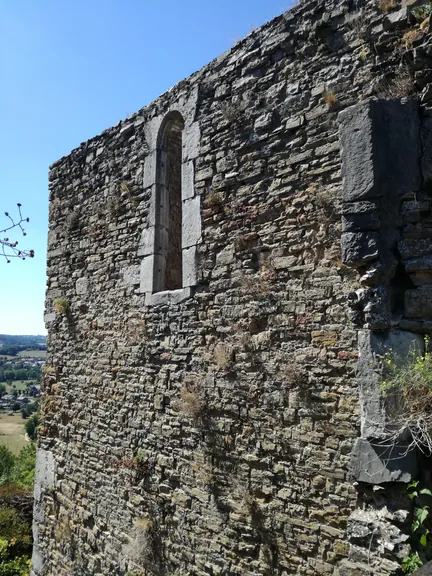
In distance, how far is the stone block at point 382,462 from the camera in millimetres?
2848

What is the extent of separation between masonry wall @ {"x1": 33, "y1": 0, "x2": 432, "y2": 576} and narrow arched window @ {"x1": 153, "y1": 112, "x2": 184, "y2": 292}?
0.15 m

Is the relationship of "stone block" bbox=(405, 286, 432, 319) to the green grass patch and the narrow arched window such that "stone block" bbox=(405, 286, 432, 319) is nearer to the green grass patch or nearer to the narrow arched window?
the narrow arched window

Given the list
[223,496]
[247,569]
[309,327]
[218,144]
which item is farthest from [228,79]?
[247,569]

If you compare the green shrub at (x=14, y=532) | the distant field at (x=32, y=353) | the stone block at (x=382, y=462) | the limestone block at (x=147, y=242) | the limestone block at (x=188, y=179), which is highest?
the limestone block at (x=188, y=179)

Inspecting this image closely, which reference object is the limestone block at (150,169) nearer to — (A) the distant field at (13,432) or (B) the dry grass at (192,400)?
(B) the dry grass at (192,400)

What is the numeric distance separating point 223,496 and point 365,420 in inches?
73.9

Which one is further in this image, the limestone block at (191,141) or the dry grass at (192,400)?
→ the limestone block at (191,141)

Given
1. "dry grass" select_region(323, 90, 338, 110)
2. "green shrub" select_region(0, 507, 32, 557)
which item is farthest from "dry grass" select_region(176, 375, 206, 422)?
"green shrub" select_region(0, 507, 32, 557)

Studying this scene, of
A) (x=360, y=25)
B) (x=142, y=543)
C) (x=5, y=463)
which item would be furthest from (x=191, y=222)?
(x=5, y=463)

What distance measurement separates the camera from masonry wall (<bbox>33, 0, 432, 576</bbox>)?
3.60 m

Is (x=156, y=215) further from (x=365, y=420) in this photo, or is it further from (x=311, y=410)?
(x=365, y=420)

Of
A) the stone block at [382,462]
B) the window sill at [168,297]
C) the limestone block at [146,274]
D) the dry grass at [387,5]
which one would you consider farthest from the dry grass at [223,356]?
the dry grass at [387,5]

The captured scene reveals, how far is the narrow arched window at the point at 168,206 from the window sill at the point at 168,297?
11 centimetres

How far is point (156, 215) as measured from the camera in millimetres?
5480
